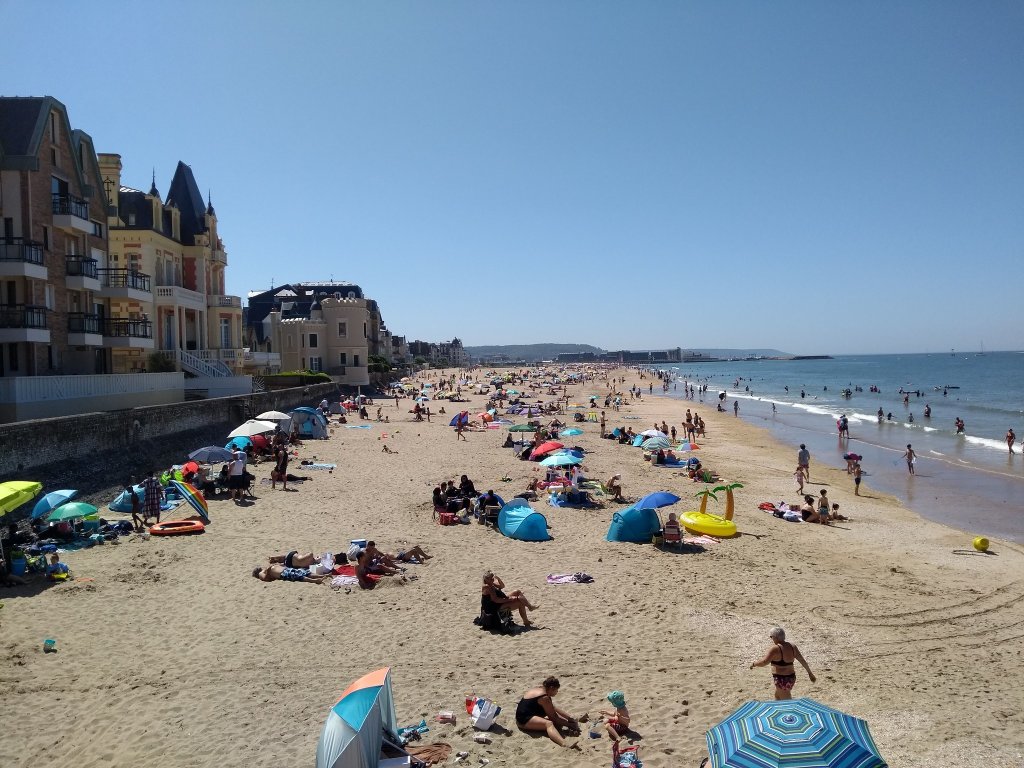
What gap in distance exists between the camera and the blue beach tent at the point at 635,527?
536 inches

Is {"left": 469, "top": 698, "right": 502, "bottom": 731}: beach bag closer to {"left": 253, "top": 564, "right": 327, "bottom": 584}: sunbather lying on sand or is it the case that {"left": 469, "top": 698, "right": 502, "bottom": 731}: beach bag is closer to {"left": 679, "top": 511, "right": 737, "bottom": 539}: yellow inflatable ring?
{"left": 253, "top": 564, "right": 327, "bottom": 584}: sunbather lying on sand

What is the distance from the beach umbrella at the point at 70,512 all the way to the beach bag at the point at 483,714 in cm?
885

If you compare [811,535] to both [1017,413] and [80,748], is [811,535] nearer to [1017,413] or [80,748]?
[80,748]

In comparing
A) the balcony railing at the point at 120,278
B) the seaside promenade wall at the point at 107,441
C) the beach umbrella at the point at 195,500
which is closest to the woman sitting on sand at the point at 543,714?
the beach umbrella at the point at 195,500

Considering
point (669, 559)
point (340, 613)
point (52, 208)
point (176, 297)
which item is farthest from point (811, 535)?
point (176, 297)

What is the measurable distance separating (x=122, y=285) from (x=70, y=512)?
623 inches

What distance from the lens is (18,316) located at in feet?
66.4

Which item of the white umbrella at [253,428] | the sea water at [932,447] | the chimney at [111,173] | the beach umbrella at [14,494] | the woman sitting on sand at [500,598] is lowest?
the sea water at [932,447]

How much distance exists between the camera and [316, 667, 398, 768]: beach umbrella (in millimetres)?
5504

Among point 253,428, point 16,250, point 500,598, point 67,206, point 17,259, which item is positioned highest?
point 67,206

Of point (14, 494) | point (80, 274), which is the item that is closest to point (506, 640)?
point (14, 494)

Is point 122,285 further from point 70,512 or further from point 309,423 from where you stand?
point 70,512

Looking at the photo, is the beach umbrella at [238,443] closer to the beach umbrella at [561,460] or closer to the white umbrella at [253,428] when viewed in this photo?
the white umbrella at [253,428]

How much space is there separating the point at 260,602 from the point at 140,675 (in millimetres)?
2382
